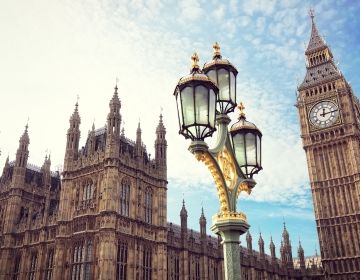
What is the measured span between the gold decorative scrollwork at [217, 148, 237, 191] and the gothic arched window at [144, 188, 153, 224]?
29579 mm

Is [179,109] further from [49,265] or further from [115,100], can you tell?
[49,265]

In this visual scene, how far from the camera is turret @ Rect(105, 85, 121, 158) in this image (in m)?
35.6

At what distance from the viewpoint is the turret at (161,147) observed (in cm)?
4112

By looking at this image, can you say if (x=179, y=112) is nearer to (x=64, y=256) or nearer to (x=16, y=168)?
(x=64, y=256)

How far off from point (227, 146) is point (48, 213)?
1315 inches

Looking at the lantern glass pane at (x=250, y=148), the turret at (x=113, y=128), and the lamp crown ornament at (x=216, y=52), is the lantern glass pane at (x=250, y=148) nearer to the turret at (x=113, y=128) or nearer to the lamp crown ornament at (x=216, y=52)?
the lamp crown ornament at (x=216, y=52)

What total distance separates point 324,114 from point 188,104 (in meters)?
65.9

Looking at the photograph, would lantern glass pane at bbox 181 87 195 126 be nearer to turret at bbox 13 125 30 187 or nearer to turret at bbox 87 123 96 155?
turret at bbox 87 123 96 155

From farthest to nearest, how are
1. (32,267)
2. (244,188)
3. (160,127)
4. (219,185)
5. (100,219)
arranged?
(160,127) → (32,267) → (100,219) → (244,188) → (219,185)

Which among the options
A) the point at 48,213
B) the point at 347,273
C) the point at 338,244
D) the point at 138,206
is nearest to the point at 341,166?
the point at 338,244

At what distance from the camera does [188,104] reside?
798cm

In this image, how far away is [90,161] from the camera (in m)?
37.0

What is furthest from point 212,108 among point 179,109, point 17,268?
point 17,268

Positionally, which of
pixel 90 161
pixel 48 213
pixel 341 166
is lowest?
pixel 48 213
